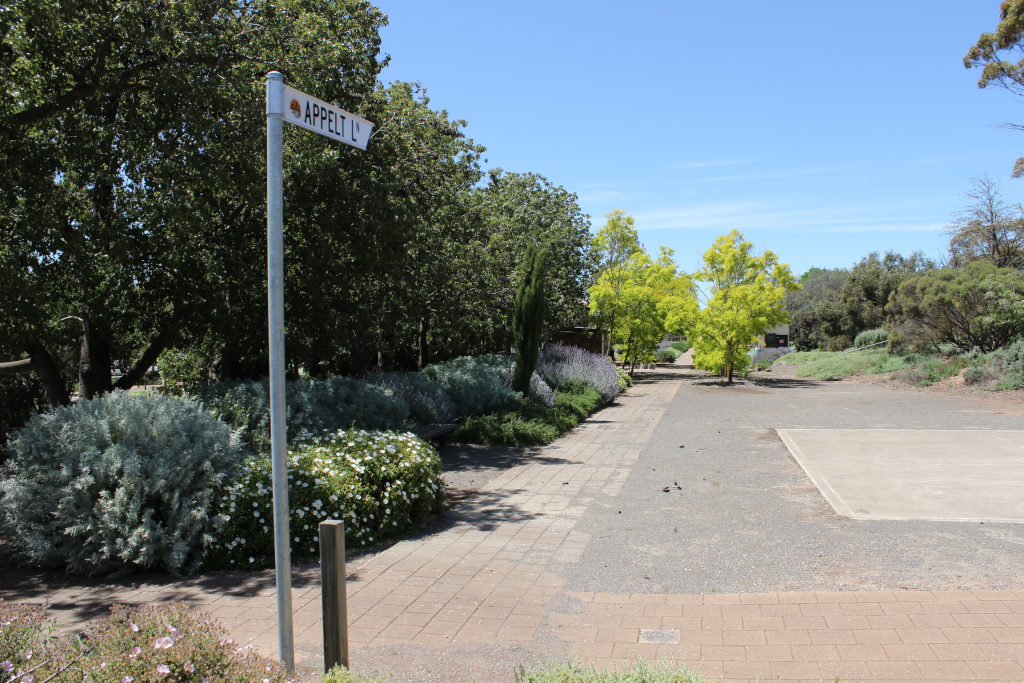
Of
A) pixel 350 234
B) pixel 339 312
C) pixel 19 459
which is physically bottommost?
pixel 19 459

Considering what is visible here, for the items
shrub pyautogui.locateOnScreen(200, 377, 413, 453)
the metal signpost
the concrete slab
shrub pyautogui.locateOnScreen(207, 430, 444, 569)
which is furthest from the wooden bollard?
the concrete slab

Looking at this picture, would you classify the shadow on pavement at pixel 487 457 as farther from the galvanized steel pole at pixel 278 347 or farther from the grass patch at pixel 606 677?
the grass patch at pixel 606 677

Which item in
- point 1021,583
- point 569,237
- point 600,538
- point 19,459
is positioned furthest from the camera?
point 569,237

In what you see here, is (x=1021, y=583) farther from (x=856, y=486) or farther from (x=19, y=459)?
(x=19, y=459)

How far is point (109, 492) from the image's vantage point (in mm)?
5488

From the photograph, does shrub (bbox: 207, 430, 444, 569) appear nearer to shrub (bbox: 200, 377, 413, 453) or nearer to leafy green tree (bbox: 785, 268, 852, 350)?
shrub (bbox: 200, 377, 413, 453)

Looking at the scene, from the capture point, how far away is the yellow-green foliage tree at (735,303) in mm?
29375

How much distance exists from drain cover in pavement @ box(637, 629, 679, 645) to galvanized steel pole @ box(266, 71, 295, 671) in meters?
2.08

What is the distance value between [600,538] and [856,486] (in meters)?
3.81

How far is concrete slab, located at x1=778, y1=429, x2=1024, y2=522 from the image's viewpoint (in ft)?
23.6

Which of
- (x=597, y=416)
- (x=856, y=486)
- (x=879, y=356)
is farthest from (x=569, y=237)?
(x=856, y=486)

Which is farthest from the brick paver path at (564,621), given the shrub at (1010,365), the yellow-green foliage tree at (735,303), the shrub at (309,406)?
the yellow-green foliage tree at (735,303)

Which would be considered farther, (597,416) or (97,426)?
(597,416)

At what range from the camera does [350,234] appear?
10.5m
